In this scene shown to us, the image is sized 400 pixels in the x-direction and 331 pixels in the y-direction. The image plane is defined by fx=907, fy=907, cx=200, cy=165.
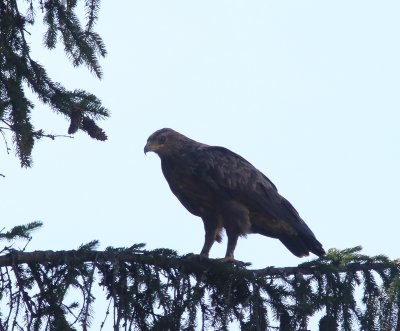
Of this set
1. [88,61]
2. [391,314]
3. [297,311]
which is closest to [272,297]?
[297,311]

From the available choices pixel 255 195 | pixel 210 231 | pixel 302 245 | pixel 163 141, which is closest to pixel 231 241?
pixel 210 231

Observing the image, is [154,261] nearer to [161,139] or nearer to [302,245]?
[302,245]

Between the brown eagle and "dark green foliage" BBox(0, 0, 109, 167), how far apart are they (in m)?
2.42

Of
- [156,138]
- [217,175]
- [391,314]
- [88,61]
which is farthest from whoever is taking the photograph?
[156,138]

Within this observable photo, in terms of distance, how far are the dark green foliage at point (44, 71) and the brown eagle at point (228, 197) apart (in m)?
2.42

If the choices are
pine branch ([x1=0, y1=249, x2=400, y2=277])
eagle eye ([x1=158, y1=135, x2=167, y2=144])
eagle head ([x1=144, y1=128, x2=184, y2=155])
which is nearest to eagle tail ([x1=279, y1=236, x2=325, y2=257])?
eagle head ([x1=144, y1=128, x2=184, y2=155])

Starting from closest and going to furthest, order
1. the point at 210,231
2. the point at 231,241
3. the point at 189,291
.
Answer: the point at 189,291, the point at 231,241, the point at 210,231

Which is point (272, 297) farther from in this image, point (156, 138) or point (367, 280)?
point (156, 138)

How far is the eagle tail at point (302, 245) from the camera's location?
866 cm

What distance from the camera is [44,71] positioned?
613 cm

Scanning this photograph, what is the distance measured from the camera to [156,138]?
9.20 m

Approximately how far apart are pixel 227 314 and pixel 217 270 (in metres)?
0.49

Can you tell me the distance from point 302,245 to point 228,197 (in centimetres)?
91

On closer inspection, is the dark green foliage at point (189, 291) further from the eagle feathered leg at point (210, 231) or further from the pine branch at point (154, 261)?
the eagle feathered leg at point (210, 231)
